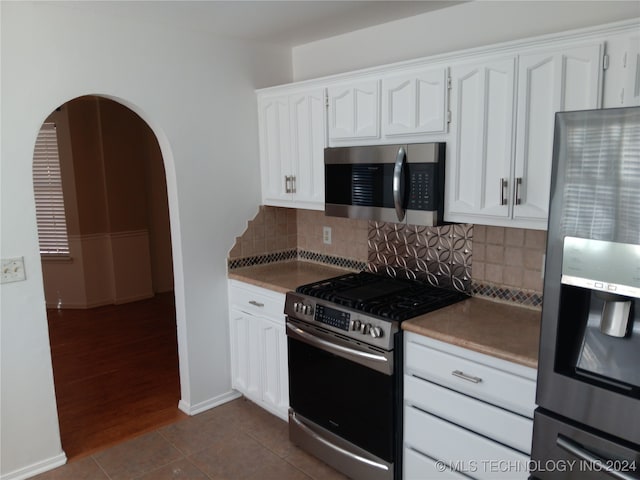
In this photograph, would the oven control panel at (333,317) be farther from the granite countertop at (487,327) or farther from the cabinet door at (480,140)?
the cabinet door at (480,140)

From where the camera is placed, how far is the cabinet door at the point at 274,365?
9.86 ft

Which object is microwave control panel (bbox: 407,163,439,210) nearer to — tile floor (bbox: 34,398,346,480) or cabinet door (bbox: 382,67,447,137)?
cabinet door (bbox: 382,67,447,137)

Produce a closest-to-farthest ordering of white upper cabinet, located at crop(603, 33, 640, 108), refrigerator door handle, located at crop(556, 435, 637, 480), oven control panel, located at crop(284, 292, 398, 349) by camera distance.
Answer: refrigerator door handle, located at crop(556, 435, 637, 480) < white upper cabinet, located at crop(603, 33, 640, 108) < oven control panel, located at crop(284, 292, 398, 349)

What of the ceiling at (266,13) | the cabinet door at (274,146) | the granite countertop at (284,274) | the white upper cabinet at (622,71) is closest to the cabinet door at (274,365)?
the granite countertop at (284,274)

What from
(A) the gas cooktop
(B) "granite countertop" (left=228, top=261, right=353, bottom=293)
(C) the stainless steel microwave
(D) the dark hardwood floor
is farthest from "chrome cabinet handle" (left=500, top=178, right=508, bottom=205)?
(D) the dark hardwood floor

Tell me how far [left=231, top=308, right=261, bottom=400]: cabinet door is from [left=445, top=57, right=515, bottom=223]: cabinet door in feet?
5.13

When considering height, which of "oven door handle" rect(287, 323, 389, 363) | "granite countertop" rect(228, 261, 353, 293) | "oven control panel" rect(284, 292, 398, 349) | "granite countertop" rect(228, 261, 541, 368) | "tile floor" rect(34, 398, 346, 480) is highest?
"granite countertop" rect(228, 261, 353, 293)

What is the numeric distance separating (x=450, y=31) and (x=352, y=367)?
5.94 ft

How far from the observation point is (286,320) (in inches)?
113

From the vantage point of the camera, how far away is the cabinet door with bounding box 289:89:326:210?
2.97 m

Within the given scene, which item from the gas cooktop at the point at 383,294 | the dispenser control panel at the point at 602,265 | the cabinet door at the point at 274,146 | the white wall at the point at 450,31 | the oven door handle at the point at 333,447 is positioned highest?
the white wall at the point at 450,31

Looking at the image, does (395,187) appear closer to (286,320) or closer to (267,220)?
(286,320)

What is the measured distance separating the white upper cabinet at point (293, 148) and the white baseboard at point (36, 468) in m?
1.92

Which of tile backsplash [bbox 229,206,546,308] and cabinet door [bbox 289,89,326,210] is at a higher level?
cabinet door [bbox 289,89,326,210]
